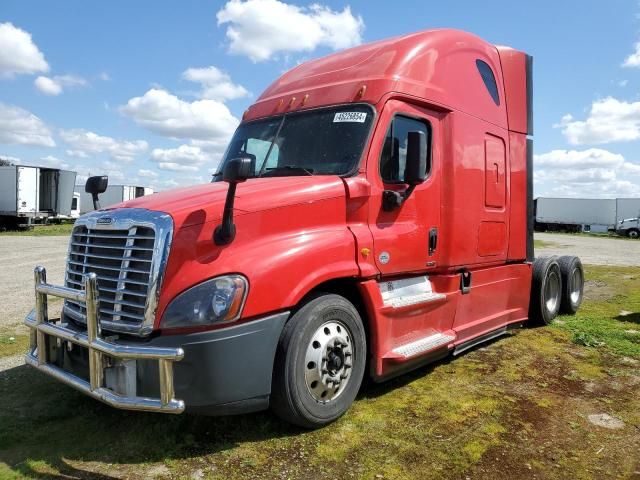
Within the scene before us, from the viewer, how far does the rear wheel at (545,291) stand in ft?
24.8

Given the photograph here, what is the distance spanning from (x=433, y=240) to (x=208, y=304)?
8.48 feet

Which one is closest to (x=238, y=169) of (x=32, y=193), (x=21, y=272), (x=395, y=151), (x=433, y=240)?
(x=395, y=151)

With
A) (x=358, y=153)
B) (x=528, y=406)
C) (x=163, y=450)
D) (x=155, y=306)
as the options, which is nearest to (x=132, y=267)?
(x=155, y=306)

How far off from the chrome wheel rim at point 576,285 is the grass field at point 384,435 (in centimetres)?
315

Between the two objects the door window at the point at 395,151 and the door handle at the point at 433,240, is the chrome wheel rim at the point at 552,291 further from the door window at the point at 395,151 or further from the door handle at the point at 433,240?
the door window at the point at 395,151

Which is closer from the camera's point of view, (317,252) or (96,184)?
(317,252)

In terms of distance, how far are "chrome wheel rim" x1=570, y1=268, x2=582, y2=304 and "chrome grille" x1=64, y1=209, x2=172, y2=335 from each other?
7.17 m

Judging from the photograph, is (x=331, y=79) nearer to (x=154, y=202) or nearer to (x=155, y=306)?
(x=154, y=202)

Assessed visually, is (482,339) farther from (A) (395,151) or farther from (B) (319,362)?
(B) (319,362)

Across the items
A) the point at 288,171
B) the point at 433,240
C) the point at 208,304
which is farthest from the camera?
the point at 433,240

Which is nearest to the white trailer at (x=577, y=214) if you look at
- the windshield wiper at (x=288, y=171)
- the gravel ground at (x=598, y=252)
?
the gravel ground at (x=598, y=252)

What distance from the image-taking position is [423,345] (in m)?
4.91

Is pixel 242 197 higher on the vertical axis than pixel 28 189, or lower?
lower

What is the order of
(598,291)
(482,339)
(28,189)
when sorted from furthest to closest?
(28,189) < (598,291) < (482,339)
